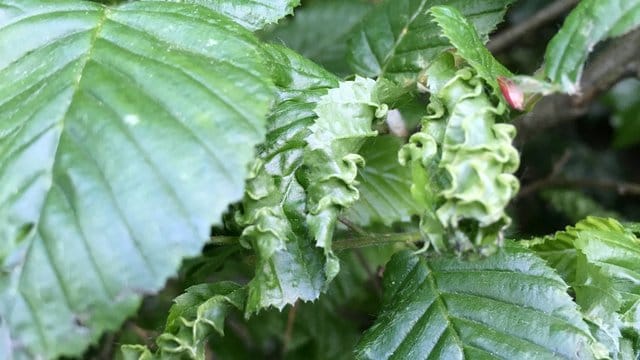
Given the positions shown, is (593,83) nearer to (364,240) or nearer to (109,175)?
(364,240)

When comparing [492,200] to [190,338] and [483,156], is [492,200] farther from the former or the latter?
[190,338]

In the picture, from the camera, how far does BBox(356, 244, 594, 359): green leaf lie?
1031mm

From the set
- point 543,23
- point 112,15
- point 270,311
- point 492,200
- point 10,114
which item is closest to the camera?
point 492,200

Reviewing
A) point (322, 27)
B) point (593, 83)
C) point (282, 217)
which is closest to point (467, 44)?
point (282, 217)

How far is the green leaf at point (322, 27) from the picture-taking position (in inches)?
85.0

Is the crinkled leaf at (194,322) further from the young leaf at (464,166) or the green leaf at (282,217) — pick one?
the young leaf at (464,166)

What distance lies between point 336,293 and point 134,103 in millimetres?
1077

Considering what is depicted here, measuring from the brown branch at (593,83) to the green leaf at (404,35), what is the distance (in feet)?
1.40

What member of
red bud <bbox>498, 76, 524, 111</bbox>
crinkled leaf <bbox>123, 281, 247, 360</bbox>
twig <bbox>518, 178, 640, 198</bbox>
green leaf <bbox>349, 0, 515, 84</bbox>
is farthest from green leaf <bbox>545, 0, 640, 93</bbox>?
twig <bbox>518, 178, 640, 198</bbox>

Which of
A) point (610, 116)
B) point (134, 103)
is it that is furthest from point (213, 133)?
point (610, 116)

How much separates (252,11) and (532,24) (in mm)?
1077

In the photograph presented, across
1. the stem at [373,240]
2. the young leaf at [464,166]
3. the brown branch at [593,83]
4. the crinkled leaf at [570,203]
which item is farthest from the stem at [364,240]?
the crinkled leaf at [570,203]

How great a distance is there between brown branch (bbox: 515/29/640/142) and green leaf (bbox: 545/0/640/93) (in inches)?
32.2

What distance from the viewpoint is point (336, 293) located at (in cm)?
192
